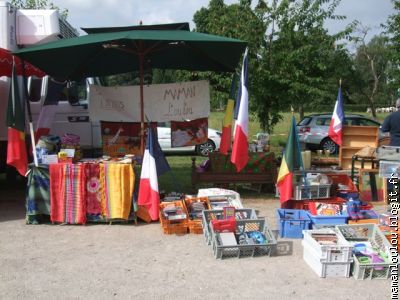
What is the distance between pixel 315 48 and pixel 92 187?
912cm

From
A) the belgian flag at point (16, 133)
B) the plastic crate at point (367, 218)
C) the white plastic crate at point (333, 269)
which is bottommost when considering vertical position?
the white plastic crate at point (333, 269)

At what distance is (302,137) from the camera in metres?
18.6

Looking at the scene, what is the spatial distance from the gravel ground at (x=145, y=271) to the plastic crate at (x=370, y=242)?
11cm

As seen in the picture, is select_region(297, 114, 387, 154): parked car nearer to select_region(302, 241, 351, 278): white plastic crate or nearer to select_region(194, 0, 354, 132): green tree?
select_region(194, 0, 354, 132): green tree

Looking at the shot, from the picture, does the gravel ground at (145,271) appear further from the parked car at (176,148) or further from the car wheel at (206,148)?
the car wheel at (206,148)

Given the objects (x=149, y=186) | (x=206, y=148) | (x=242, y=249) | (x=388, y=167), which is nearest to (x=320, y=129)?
(x=206, y=148)

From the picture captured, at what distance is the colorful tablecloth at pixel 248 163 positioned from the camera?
909cm

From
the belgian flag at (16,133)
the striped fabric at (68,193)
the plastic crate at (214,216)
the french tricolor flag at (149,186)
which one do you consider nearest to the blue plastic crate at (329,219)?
the plastic crate at (214,216)

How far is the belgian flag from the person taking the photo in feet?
23.2

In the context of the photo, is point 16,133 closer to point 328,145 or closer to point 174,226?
point 174,226

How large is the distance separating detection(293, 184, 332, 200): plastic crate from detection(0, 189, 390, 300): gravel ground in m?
1.18

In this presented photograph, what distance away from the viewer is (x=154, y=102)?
9.09m

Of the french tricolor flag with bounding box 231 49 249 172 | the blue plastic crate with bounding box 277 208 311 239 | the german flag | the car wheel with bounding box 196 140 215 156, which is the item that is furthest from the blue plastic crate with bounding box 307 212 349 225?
the car wheel with bounding box 196 140 215 156

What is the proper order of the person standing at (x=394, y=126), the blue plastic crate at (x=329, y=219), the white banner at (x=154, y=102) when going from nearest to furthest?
the blue plastic crate at (x=329, y=219), the person standing at (x=394, y=126), the white banner at (x=154, y=102)
